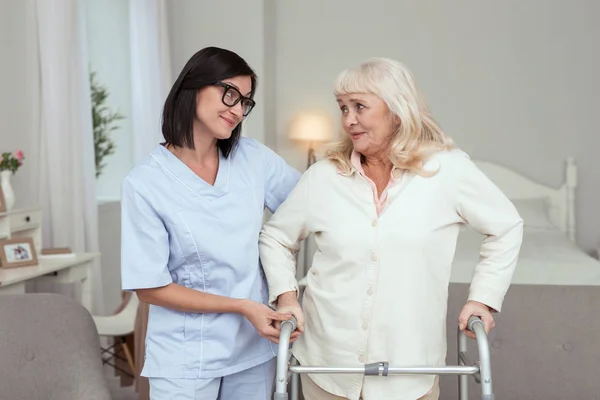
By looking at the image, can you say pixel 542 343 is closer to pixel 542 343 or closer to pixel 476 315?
pixel 542 343

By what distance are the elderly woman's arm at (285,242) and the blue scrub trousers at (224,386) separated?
0.59 ft

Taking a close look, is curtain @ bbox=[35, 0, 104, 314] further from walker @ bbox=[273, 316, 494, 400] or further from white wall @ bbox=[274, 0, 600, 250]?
walker @ bbox=[273, 316, 494, 400]

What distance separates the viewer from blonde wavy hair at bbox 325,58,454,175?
175 cm

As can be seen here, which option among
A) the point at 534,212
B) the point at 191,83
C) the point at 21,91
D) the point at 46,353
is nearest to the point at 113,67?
the point at 21,91

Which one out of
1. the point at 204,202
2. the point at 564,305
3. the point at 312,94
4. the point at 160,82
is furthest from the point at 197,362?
the point at 312,94

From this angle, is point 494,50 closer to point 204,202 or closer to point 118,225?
point 118,225

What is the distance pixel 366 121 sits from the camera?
5.79 feet

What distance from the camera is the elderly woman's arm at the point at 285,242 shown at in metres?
1.84

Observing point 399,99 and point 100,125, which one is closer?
point 399,99

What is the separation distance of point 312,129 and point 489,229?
4092mm

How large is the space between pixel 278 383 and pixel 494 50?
4.60 m

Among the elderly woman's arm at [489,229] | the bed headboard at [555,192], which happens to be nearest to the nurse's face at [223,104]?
the elderly woman's arm at [489,229]

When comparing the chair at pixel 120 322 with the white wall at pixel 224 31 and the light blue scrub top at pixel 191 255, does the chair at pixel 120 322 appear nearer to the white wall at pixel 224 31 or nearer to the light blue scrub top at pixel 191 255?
the light blue scrub top at pixel 191 255

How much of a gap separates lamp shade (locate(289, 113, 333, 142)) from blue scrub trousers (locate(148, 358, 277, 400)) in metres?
3.95
